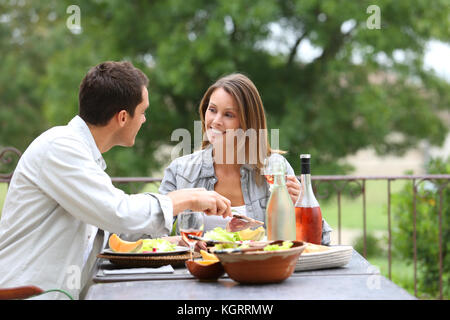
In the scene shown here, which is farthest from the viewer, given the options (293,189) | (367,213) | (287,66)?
(367,213)

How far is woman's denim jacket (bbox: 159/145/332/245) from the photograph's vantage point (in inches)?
98.5

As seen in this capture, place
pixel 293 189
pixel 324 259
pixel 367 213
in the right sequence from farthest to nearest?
pixel 367 213, pixel 293 189, pixel 324 259

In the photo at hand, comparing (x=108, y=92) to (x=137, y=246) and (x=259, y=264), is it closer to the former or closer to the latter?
(x=137, y=246)

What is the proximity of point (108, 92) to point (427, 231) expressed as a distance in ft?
14.1

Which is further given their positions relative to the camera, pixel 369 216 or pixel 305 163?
pixel 369 216

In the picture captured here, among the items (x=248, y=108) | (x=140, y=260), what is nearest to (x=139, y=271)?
(x=140, y=260)

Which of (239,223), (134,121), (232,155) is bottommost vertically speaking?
(239,223)

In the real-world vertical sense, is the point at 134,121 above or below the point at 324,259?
above

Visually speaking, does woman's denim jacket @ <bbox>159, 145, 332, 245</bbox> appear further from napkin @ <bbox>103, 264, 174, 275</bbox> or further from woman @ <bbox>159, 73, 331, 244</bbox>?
napkin @ <bbox>103, 264, 174, 275</bbox>

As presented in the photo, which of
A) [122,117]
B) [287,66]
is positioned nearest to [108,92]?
[122,117]

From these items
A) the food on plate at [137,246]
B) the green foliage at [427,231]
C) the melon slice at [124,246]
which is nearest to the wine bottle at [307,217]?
the food on plate at [137,246]

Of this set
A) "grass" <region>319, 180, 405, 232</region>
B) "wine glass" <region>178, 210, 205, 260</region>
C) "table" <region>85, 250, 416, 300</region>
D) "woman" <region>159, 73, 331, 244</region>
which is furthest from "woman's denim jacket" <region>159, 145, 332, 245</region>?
"grass" <region>319, 180, 405, 232</region>

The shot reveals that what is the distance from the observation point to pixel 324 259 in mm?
1673

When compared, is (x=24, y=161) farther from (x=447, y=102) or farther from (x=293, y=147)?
(x=447, y=102)
